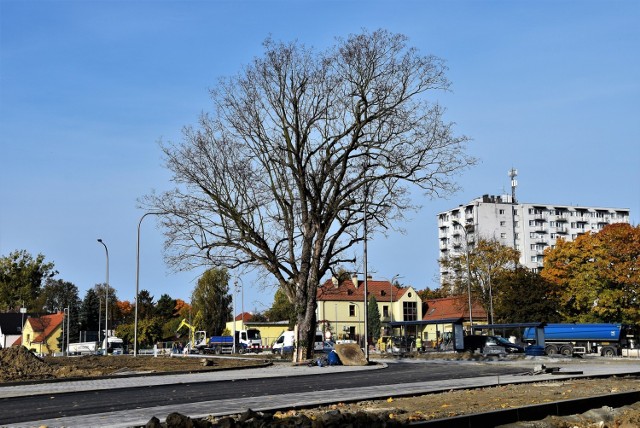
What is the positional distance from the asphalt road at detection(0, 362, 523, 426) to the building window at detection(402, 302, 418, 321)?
8701 centimetres

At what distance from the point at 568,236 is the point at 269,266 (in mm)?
129042

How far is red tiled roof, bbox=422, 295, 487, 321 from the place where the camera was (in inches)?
3723

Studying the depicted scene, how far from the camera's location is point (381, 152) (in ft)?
132

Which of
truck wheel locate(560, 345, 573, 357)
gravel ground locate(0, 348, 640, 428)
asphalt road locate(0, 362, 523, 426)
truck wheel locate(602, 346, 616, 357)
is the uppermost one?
gravel ground locate(0, 348, 640, 428)

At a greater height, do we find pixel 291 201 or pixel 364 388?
pixel 291 201

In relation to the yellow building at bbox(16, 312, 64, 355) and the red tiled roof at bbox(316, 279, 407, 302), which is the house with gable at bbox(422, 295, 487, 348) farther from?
the yellow building at bbox(16, 312, 64, 355)

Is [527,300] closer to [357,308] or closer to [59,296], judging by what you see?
[357,308]

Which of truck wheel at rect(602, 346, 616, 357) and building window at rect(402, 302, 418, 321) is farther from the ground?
building window at rect(402, 302, 418, 321)

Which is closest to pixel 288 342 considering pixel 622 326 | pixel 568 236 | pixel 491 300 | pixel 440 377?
pixel 491 300

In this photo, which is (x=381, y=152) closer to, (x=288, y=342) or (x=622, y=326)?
(x=622, y=326)

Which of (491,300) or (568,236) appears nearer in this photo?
(491,300)

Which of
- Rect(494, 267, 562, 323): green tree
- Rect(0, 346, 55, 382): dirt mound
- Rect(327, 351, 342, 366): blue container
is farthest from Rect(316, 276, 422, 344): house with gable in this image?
Rect(0, 346, 55, 382): dirt mound

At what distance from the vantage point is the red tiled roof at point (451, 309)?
94.6 m

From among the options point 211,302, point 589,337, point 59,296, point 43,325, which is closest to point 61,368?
point 589,337
